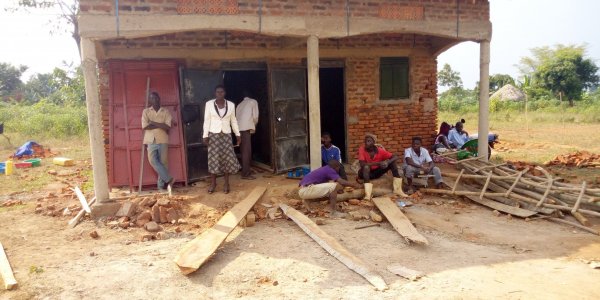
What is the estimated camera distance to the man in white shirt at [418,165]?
7365mm

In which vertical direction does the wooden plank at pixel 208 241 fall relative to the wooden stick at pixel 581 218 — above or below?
above

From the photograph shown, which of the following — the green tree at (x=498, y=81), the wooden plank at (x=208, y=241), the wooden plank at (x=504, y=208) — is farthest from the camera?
the green tree at (x=498, y=81)

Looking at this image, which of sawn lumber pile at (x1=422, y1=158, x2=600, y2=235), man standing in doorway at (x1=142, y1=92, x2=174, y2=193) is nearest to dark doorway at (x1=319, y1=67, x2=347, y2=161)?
sawn lumber pile at (x1=422, y1=158, x2=600, y2=235)

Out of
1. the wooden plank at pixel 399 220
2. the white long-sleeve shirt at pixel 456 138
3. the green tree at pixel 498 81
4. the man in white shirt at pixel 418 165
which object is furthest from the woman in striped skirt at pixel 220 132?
the green tree at pixel 498 81

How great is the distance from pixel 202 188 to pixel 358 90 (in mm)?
3589

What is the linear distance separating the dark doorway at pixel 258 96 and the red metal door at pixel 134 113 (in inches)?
66.1

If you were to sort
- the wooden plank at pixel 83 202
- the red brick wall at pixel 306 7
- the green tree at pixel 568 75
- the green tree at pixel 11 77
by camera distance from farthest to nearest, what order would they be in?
the green tree at pixel 11 77 < the green tree at pixel 568 75 < the wooden plank at pixel 83 202 < the red brick wall at pixel 306 7

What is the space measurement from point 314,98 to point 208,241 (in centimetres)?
296

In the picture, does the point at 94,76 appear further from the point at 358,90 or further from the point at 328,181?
the point at 358,90

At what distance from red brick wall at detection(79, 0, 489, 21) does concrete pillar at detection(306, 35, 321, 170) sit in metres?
0.50

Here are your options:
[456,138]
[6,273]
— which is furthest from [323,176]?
[456,138]

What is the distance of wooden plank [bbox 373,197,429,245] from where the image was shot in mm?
5293

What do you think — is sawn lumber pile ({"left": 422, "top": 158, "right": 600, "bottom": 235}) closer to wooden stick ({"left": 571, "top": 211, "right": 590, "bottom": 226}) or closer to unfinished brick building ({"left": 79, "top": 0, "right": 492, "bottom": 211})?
wooden stick ({"left": 571, "top": 211, "right": 590, "bottom": 226})

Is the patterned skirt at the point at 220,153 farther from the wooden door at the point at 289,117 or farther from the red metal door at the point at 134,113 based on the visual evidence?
the wooden door at the point at 289,117
